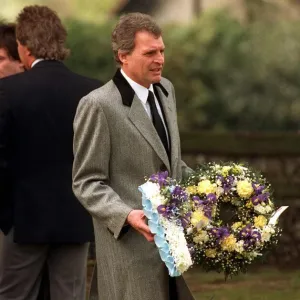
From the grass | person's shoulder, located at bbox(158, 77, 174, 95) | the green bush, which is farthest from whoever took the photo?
the green bush

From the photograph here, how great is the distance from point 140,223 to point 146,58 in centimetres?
69

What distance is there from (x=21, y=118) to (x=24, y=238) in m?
0.61

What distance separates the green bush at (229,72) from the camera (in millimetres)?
12180

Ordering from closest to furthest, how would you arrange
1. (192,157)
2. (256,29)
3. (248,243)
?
1. (248,243)
2. (192,157)
3. (256,29)

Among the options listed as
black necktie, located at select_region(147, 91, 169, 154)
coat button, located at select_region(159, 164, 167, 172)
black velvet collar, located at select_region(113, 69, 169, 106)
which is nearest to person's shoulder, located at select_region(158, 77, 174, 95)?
black necktie, located at select_region(147, 91, 169, 154)

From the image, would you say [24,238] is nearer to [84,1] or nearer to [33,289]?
[33,289]

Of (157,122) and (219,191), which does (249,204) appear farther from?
(157,122)

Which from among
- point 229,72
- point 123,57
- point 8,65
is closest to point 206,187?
point 123,57

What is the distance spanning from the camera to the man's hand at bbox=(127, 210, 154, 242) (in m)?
4.76

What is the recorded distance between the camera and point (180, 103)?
1222 centimetres

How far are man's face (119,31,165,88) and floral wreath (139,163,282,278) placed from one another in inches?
17.6

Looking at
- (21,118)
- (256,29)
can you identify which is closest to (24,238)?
(21,118)

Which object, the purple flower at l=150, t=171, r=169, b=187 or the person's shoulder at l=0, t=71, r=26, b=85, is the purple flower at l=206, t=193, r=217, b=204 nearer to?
the purple flower at l=150, t=171, r=169, b=187

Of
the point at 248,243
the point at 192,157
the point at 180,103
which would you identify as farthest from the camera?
the point at 180,103
